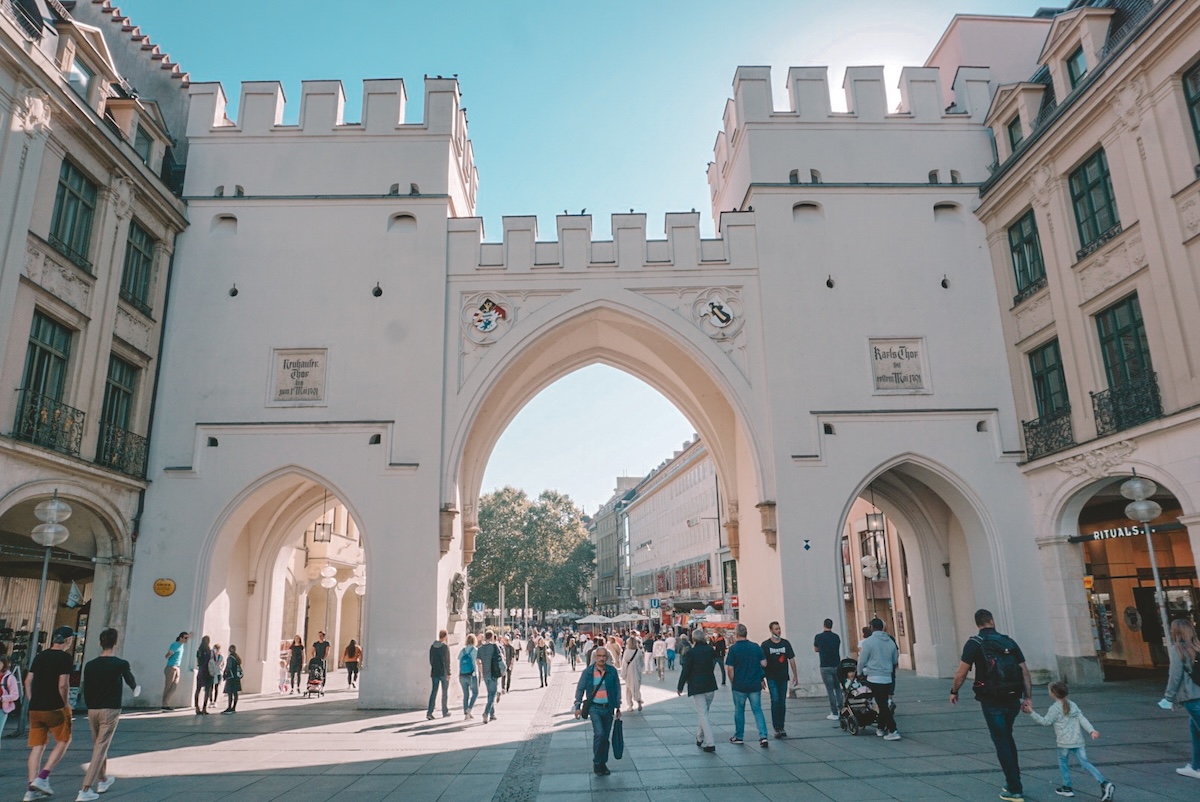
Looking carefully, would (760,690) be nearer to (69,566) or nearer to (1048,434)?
(1048,434)

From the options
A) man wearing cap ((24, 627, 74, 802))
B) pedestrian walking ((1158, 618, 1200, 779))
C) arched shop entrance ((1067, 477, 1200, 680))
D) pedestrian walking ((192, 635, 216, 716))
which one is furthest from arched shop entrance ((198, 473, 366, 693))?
arched shop entrance ((1067, 477, 1200, 680))

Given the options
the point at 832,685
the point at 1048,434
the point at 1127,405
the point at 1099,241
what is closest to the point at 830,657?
the point at 832,685

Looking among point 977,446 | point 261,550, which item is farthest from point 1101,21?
point 261,550

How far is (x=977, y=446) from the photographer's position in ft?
56.8

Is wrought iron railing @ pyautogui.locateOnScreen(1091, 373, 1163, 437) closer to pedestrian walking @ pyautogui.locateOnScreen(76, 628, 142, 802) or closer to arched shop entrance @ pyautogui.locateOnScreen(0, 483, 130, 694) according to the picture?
pedestrian walking @ pyautogui.locateOnScreen(76, 628, 142, 802)

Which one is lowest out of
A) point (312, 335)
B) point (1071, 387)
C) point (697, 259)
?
point (1071, 387)

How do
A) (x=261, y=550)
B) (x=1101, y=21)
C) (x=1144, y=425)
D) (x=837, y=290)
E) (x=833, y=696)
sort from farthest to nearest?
(x=261, y=550)
(x=837, y=290)
(x=1101, y=21)
(x=1144, y=425)
(x=833, y=696)

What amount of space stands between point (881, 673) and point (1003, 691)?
386cm

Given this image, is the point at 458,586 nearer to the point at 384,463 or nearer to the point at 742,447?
the point at 384,463

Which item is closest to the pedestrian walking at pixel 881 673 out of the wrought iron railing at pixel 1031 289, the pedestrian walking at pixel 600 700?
the pedestrian walking at pixel 600 700

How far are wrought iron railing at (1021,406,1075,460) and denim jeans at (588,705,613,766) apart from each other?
38.7 feet

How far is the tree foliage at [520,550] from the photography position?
61719 mm

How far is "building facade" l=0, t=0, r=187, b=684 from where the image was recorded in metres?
12.8

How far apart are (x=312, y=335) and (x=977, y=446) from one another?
1497 cm
